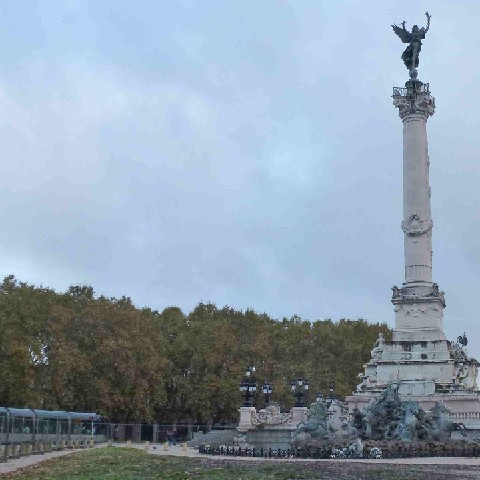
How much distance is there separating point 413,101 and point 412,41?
6475mm

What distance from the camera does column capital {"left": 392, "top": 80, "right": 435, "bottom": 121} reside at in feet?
190

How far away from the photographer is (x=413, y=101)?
58.0 metres

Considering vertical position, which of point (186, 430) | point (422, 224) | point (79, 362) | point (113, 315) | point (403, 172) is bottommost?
point (186, 430)

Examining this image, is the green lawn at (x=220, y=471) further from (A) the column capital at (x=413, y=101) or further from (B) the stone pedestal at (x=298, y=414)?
(A) the column capital at (x=413, y=101)

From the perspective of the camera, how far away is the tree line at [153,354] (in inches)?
2394

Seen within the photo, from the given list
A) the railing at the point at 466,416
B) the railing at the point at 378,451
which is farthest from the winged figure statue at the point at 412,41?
the railing at the point at 378,451

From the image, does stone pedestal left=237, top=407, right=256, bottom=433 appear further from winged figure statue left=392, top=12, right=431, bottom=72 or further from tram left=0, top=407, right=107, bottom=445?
winged figure statue left=392, top=12, right=431, bottom=72

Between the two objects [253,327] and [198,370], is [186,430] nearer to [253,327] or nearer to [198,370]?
[198,370]

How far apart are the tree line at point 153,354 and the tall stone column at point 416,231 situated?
21.9 m

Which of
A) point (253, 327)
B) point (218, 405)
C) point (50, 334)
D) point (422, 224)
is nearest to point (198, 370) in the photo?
point (218, 405)

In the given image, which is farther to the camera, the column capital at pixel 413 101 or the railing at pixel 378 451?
the column capital at pixel 413 101

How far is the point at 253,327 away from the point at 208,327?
742 centimetres

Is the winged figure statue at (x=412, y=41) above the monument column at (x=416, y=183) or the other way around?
above

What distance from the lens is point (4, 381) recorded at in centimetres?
5869
